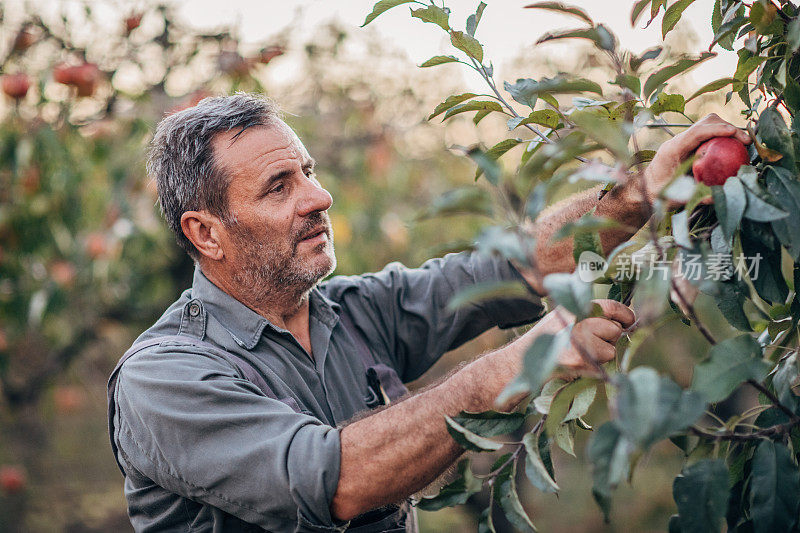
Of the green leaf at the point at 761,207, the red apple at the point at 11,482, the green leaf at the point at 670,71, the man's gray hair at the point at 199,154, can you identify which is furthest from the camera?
the red apple at the point at 11,482

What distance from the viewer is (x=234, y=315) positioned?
153 cm

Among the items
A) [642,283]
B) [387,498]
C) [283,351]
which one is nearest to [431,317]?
[283,351]

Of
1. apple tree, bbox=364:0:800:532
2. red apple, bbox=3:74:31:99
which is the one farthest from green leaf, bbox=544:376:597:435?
red apple, bbox=3:74:31:99

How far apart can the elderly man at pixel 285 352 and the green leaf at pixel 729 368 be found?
0.50ft

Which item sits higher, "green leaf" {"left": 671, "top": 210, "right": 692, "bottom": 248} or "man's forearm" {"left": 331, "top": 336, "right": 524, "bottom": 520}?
"green leaf" {"left": 671, "top": 210, "right": 692, "bottom": 248}

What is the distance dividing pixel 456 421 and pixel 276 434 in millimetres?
299

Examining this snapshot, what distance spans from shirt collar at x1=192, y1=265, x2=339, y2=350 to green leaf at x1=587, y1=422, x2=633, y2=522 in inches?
35.5

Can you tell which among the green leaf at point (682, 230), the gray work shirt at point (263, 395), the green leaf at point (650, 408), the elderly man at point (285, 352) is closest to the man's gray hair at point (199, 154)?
the elderly man at point (285, 352)

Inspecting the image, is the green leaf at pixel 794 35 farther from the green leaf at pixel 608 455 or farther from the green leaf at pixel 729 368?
the green leaf at pixel 608 455

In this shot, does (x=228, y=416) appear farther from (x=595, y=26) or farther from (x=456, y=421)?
(x=595, y=26)

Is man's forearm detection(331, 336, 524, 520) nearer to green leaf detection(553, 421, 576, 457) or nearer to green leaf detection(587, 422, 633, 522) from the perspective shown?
green leaf detection(553, 421, 576, 457)

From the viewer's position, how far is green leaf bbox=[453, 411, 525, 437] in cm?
105

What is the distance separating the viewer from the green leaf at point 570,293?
0.70m

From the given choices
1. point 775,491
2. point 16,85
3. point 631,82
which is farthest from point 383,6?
point 16,85
